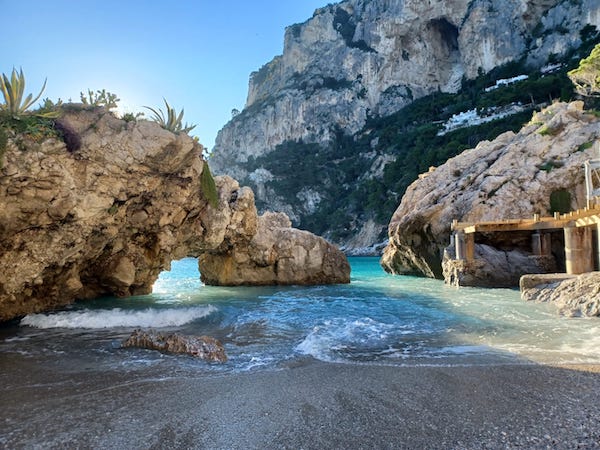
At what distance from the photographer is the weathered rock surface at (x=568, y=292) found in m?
11.1

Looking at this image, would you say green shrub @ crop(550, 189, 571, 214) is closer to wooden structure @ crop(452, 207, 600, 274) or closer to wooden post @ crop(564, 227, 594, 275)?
wooden structure @ crop(452, 207, 600, 274)

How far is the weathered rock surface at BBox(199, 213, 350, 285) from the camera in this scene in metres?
Answer: 24.9

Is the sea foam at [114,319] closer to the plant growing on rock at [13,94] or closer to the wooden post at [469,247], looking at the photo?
the plant growing on rock at [13,94]

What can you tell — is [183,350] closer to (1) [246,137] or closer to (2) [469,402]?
(2) [469,402]

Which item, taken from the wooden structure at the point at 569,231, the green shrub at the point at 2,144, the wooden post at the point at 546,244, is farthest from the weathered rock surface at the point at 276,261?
the green shrub at the point at 2,144

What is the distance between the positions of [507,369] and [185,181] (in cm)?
1304

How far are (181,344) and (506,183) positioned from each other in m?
26.2

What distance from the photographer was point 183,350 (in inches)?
314

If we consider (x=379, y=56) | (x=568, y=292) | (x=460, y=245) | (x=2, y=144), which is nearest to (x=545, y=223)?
(x=460, y=245)

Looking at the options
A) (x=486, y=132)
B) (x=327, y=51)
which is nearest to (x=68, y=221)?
(x=486, y=132)

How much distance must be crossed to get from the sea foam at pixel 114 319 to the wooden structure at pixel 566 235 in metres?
15.9

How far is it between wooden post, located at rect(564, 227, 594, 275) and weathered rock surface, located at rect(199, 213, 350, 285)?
13033 millimetres

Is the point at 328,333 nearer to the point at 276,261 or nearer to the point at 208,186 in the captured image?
the point at 208,186

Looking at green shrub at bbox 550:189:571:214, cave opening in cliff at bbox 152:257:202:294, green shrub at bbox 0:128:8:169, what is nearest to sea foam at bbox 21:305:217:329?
green shrub at bbox 0:128:8:169
